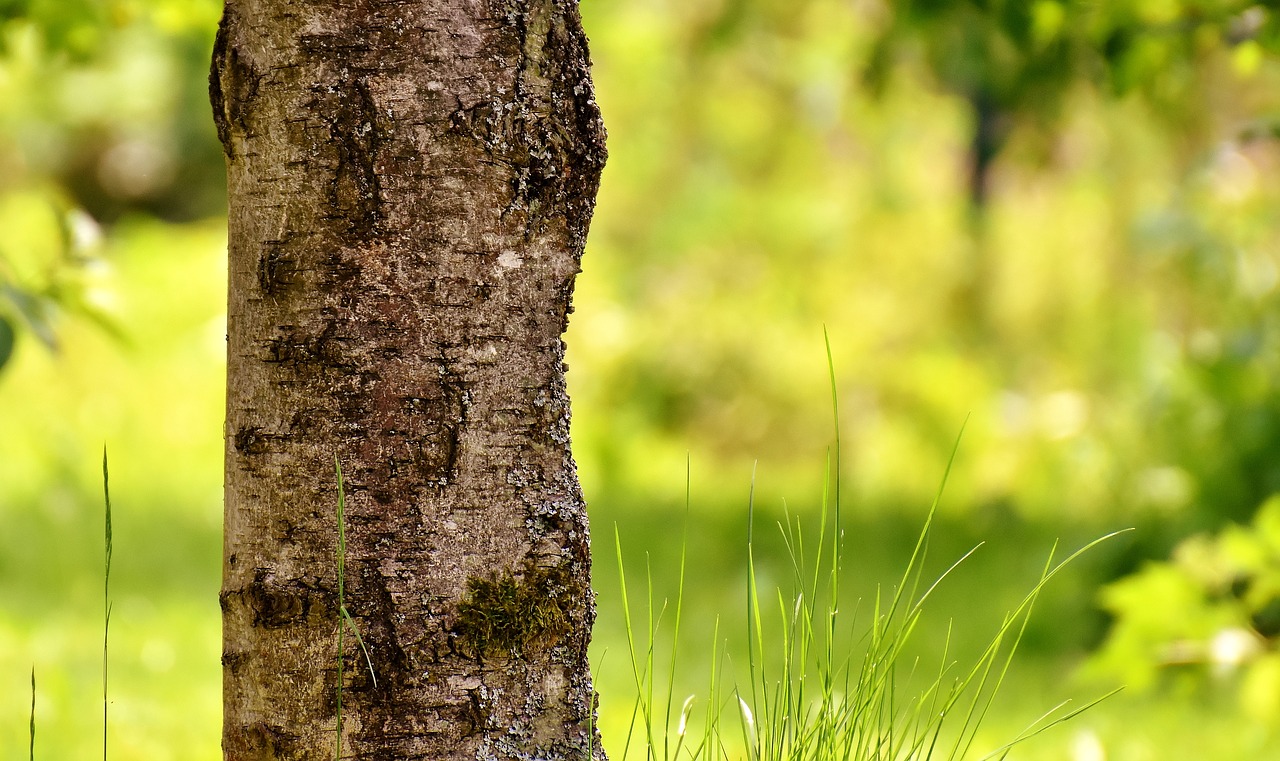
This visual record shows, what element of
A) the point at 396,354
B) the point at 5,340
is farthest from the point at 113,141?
the point at 396,354

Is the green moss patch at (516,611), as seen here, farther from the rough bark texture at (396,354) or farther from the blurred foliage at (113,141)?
the blurred foliage at (113,141)

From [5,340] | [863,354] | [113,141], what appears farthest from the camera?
[113,141]

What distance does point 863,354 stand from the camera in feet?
19.4

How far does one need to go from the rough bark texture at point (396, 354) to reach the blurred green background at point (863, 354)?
220 millimetres

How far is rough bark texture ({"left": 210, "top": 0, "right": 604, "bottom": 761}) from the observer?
1.08m

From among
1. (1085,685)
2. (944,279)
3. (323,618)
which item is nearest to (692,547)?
(1085,685)

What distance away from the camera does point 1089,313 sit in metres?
6.30

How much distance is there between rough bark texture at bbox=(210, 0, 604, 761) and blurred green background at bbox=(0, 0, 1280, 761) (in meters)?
0.22

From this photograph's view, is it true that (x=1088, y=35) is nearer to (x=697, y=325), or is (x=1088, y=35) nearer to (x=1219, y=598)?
(x=1219, y=598)

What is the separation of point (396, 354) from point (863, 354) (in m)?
5.01

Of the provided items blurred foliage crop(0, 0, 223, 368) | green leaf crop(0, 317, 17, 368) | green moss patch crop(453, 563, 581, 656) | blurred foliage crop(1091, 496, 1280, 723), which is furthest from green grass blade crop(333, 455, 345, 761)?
blurred foliage crop(0, 0, 223, 368)

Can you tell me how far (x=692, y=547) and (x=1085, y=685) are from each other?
4.94 feet

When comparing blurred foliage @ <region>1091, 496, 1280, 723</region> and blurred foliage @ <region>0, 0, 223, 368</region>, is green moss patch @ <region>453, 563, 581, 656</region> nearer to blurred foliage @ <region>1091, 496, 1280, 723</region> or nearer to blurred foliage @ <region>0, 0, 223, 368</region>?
blurred foliage @ <region>1091, 496, 1280, 723</region>

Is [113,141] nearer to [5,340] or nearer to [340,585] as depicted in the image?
[5,340]
